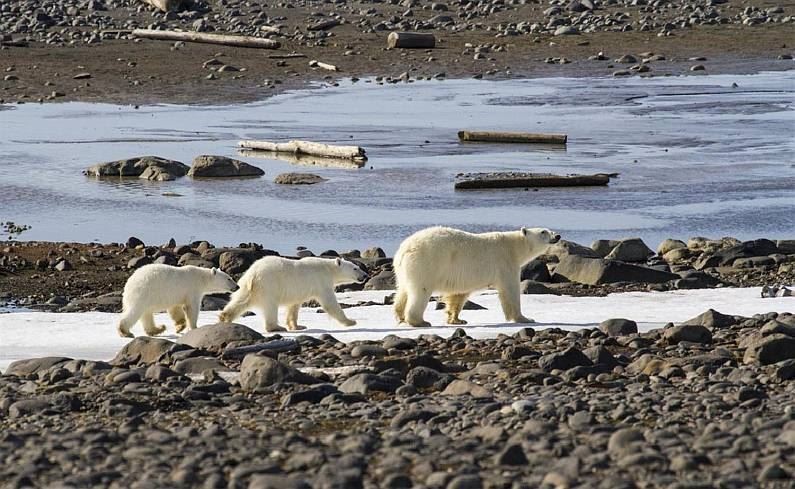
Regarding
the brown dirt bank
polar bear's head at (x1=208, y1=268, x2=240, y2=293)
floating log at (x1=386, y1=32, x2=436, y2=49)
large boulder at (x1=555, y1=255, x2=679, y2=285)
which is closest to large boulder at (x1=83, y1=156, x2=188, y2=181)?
large boulder at (x1=555, y1=255, x2=679, y2=285)

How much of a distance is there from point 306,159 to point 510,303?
13519mm

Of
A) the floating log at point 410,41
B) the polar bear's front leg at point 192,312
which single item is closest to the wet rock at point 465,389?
the polar bear's front leg at point 192,312

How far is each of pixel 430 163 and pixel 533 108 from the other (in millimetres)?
7536

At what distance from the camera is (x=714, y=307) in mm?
14102

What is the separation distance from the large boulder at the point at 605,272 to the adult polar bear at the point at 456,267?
2827 mm

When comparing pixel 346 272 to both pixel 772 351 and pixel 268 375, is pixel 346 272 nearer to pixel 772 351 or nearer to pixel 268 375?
pixel 268 375

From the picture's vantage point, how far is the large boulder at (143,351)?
11.4 meters

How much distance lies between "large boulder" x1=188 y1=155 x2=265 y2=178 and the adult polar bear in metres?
11.5

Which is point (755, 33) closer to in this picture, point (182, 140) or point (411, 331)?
point (182, 140)

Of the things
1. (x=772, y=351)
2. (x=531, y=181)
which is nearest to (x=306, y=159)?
(x=531, y=181)

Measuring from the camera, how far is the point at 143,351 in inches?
453

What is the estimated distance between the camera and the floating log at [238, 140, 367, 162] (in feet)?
85.4

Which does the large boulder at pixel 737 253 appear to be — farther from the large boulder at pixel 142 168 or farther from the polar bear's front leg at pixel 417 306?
the large boulder at pixel 142 168

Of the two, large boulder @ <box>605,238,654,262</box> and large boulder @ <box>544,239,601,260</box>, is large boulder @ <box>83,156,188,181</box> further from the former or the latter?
large boulder @ <box>605,238,654,262</box>
